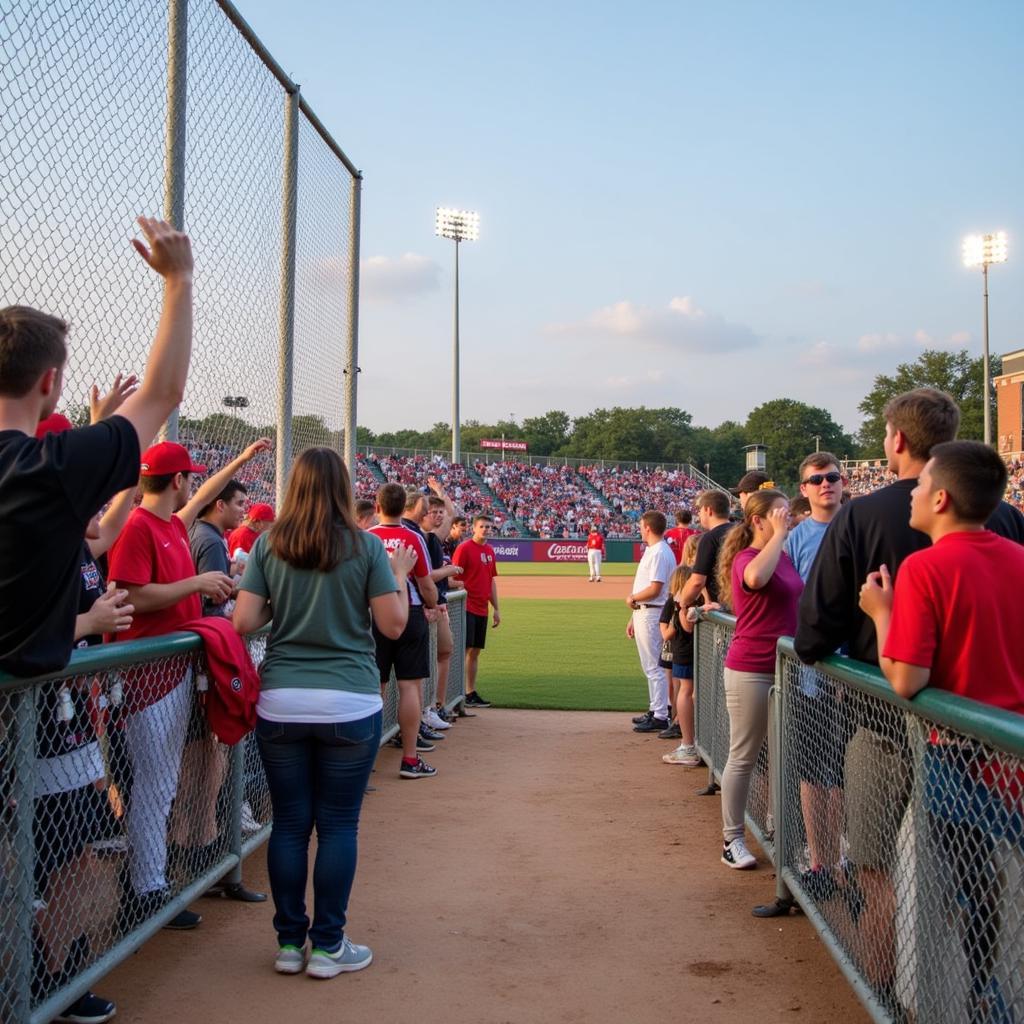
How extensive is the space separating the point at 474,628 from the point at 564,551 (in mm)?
36018

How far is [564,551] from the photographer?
4722 centimetres

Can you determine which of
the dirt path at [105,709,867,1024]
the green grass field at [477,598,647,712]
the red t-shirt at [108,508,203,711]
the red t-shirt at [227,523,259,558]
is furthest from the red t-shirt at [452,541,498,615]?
the red t-shirt at [108,508,203,711]

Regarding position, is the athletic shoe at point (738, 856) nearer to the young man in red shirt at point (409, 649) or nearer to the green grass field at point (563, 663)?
the young man in red shirt at point (409, 649)

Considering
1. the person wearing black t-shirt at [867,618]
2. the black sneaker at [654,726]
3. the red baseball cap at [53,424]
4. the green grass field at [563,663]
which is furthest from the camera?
the green grass field at [563,663]

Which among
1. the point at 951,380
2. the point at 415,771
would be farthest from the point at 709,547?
the point at 951,380

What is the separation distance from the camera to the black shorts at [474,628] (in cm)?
1127

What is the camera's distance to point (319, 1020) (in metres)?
3.63

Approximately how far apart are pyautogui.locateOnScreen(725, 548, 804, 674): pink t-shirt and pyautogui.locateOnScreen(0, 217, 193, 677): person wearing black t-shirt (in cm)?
354

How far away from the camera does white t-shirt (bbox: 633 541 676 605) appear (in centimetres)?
921

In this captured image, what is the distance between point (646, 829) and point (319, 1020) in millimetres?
3053

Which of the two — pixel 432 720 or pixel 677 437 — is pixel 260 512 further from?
pixel 677 437

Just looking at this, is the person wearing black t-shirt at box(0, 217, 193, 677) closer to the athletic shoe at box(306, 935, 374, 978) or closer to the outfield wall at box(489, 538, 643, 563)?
the athletic shoe at box(306, 935, 374, 978)

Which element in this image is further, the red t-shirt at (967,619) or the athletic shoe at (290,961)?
the athletic shoe at (290,961)

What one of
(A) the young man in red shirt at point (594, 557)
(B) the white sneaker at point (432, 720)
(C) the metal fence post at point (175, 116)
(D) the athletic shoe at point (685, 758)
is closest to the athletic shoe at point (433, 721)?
(B) the white sneaker at point (432, 720)
